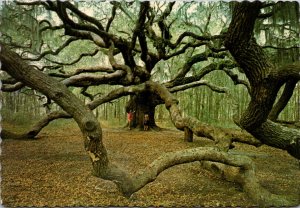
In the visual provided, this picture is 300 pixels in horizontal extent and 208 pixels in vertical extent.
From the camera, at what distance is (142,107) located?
3.32 meters

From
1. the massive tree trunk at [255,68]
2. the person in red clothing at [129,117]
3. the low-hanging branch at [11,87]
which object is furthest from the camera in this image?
the person in red clothing at [129,117]

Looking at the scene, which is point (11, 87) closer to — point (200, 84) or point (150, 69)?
point (150, 69)

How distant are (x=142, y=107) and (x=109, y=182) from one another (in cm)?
81

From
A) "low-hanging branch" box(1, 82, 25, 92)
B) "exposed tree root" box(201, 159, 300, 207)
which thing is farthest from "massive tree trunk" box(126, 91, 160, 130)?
"low-hanging branch" box(1, 82, 25, 92)

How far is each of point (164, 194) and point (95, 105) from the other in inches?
37.1

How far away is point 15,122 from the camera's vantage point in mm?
2984

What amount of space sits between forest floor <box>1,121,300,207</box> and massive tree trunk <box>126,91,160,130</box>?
11 cm

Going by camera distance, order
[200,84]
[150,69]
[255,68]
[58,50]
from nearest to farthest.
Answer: [255,68]
[58,50]
[200,84]
[150,69]

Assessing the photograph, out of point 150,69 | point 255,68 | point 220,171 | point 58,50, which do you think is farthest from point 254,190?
point 58,50

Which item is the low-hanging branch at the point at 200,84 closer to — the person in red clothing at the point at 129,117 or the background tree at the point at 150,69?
the background tree at the point at 150,69

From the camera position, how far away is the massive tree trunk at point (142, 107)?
3.25 metres

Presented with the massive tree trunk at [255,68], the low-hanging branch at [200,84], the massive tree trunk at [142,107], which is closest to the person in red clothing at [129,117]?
the massive tree trunk at [142,107]

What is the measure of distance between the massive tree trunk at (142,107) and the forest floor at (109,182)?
0.35 ft

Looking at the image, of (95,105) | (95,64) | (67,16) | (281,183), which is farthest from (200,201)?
(67,16)
